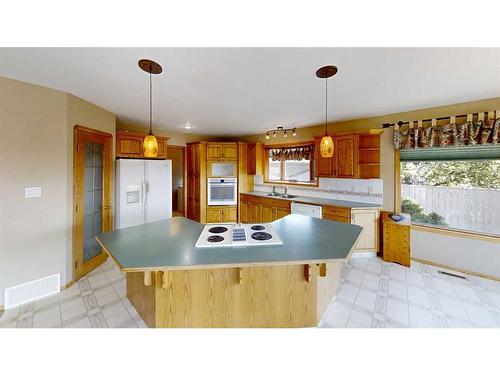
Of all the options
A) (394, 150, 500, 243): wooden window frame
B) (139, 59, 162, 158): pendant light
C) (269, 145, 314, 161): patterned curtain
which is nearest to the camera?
(139, 59, 162, 158): pendant light

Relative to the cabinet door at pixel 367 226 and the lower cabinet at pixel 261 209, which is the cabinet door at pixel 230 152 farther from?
the cabinet door at pixel 367 226

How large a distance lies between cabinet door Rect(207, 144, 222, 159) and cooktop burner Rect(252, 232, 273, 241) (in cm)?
339

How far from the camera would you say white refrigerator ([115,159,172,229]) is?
3281 millimetres

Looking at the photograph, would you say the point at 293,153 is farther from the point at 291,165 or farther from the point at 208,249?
the point at 208,249

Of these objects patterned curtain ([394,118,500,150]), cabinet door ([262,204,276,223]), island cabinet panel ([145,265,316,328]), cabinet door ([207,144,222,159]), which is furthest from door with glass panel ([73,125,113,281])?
patterned curtain ([394,118,500,150])

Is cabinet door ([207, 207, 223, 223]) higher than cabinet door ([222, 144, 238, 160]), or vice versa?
cabinet door ([222, 144, 238, 160])

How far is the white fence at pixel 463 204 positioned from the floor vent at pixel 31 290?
16.4 feet

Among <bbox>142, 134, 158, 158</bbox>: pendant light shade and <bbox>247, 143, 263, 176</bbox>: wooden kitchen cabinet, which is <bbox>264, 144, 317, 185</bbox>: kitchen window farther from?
<bbox>142, 134, 158, 158</bbox>: pendant light shade

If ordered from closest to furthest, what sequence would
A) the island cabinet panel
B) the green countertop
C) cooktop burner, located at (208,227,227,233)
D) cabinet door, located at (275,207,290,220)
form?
the green countertop
the island cabinet panel
cooktop burner, located at (208,227,227,233)
cabinet door, located at (275,207,290,220)

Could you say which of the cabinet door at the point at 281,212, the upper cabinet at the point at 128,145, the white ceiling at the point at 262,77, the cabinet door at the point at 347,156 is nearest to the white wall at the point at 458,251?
the cabinet door at the point at 347,156

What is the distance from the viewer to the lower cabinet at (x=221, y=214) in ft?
16.1

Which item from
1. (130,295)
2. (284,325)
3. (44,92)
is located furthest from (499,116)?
(44,92)

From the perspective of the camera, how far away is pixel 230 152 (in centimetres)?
496
